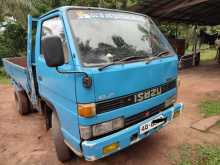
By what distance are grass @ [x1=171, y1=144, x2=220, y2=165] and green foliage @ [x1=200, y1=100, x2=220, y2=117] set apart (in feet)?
4.89

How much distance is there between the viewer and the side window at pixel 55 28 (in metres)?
2.71

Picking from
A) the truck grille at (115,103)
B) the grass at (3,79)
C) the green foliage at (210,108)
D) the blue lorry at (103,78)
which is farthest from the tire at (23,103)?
the grass at (3,79)

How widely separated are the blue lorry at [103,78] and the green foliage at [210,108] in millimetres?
1923

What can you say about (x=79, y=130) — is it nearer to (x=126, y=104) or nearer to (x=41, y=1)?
(x=126, y=104)

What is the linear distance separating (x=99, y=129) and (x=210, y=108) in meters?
3.64

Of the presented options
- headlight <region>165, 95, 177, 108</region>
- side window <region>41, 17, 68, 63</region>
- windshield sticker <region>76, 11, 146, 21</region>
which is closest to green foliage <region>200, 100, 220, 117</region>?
headlight <region>165, 95, 177, 108</region>

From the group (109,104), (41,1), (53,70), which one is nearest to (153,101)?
(109,104)

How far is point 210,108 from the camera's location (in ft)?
17.0

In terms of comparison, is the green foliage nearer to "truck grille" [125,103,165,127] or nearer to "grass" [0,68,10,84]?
"truck grille" [125,103,165,127]

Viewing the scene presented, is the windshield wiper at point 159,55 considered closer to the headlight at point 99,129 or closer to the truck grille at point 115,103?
the truck grille at point 115,103

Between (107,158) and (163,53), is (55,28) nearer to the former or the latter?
(163,53)

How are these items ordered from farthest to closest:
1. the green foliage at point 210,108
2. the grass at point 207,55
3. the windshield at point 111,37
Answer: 1. the grass at point 207,55
2. the green foliage at point 210,108
3. the windshield at point 111,37

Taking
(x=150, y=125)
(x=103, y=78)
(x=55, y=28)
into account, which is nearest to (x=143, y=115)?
(x=150, y=125)

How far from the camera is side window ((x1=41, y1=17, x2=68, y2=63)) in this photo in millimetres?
2708
